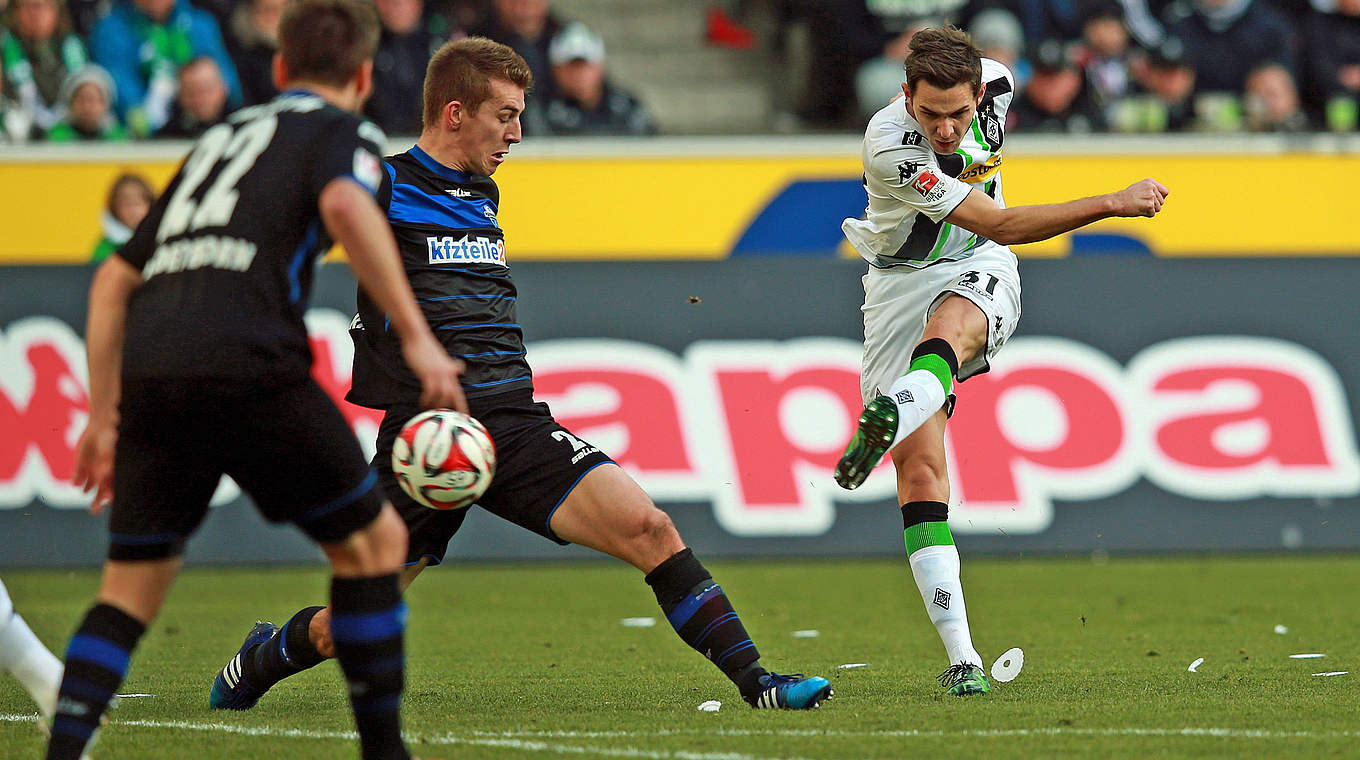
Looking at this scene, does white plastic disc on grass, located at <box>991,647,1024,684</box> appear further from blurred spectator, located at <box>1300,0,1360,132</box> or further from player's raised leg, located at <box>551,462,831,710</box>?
blurred spectator, located at <box>1300,0,1360,132</box>

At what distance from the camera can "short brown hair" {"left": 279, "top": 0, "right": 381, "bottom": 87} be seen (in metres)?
3.96

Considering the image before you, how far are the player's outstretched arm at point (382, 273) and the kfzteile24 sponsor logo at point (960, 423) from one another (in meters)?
6.44

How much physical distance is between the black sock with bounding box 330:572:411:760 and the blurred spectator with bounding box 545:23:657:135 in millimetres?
9128

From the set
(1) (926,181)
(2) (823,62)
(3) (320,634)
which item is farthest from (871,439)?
(2) (823,62)

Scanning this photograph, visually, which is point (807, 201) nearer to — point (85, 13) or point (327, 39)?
point (85, 13)

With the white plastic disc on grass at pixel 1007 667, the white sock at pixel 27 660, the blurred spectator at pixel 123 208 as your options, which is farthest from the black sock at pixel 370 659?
the blurred spectator at pixel 123 208

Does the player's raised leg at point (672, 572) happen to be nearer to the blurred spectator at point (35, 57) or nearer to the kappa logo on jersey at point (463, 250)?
the kappa logo on jersey at point (463, 250)

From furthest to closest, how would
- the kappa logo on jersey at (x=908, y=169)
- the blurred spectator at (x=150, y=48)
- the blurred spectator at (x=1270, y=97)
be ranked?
1. the blurred spectator at (x=1270, y=97)
2. the blurred spectator at (x=150, y=48)
3. the kappa logo on jersey at (x=908, y=169)

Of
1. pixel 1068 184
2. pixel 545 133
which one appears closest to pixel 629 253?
pixel 545 133

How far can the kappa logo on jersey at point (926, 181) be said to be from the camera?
228 inches

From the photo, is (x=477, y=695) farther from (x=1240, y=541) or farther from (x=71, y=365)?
(x=1240, y=541)

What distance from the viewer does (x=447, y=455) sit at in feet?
15.2

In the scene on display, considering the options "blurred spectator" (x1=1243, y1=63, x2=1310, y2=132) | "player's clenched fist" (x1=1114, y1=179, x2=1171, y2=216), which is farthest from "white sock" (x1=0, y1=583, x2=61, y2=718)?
"blurred spectator" (x1=1243, y1=63, x2=1310, y2=132)

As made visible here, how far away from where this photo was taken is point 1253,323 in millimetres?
10617
